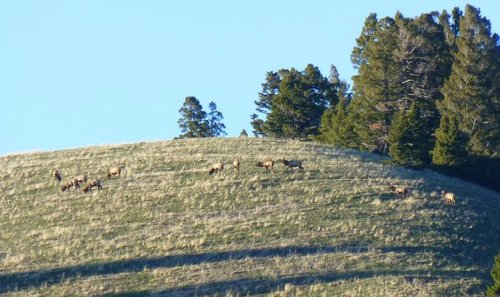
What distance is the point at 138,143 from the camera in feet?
229

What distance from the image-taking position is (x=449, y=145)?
62062mm

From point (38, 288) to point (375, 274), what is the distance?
10.5 metres

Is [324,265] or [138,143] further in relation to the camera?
[138,143]

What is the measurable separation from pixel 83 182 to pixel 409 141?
57.2 ft

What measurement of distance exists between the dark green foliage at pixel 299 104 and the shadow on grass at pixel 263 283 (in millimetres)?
42338

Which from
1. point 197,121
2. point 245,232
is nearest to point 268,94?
point 197,121

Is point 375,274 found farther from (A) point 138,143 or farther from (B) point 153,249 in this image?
(A) point 138,143

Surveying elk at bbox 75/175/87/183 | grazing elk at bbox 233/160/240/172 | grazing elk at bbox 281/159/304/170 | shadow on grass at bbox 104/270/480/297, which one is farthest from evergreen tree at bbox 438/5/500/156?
shadow on grass at bbox 104/270/480/297

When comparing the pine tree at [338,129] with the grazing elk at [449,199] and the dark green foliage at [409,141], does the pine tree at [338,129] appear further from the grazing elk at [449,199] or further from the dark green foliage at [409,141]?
the grazing elk at [449,199]

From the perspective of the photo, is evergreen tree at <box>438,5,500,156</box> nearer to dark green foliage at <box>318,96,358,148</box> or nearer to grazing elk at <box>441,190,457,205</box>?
dark green foliage at <box>318,96,358,148</box>

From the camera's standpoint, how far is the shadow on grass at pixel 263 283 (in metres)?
35.8

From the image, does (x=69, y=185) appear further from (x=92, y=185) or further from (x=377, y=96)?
(x=377, y=96)

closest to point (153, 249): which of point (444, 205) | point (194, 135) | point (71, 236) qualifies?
point (71, 236)

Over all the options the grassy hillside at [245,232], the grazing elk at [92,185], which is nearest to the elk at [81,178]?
the grassy hillside at [245,232]
